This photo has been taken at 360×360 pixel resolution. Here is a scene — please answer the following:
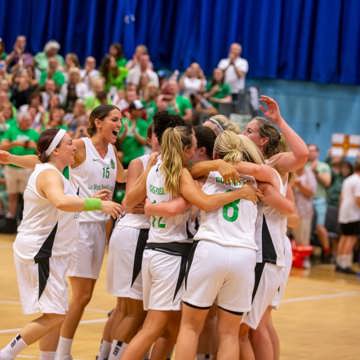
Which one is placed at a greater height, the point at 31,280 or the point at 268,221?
the point at 268,221

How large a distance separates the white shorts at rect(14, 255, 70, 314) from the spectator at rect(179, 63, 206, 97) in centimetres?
1265

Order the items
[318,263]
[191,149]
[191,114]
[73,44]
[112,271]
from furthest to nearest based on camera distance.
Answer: [73,44] → [191,114] → [318,263] → [112,271] → [191,149]

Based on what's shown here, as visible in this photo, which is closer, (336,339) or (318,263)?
(336,339)

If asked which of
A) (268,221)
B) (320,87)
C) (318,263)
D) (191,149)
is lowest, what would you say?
(318,263)

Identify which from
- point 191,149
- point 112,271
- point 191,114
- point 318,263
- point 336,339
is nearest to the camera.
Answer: point 191,149

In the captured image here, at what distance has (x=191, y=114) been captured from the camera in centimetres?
1723

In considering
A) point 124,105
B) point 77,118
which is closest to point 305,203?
point 124,105

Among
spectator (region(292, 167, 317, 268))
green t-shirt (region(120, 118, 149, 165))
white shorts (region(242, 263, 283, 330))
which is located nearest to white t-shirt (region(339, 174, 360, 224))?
spectator (region(292, 167, 317, 268))

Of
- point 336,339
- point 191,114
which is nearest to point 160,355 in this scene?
point 336,339

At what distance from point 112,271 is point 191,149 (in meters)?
1.17

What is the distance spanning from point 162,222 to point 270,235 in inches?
29.5

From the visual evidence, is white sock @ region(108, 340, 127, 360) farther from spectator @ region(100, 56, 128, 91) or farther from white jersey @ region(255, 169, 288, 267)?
spectator @ region(100, 56, 128, 91)

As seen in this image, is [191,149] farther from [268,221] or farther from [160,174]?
[268,221]

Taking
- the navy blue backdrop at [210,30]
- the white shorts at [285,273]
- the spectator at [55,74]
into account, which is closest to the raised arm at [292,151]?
the white shorts at [285,273]
